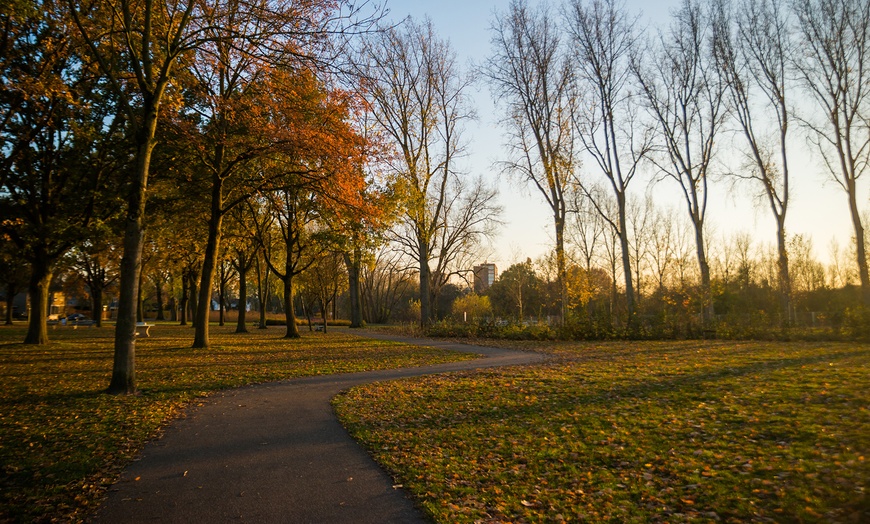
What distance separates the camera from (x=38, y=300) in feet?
66.4

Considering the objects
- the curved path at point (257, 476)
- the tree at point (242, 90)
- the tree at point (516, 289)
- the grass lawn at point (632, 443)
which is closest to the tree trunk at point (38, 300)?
the tree at point (242, 90)

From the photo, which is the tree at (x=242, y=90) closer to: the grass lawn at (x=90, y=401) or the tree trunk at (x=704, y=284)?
the grass lawn at (x=90, y=401)

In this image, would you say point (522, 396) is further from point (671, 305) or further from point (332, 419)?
point (671, 305)

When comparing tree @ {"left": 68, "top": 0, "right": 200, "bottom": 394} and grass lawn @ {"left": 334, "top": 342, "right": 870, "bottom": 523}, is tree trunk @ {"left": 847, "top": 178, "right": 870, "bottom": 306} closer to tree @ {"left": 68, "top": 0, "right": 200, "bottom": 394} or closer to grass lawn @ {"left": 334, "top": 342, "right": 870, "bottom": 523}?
grass lawn @ {"left": 334, "top": 342, "right": 870, "bottom": 523}

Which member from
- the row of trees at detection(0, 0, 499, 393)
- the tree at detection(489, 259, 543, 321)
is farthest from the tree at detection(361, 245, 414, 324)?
the row of trees at detection(0, 0, 499, 393)

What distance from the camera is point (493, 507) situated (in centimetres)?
461

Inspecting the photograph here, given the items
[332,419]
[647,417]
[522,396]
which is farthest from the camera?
[522,396]

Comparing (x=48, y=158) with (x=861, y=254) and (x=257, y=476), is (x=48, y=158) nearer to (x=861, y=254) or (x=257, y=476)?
(x=257, y=476)

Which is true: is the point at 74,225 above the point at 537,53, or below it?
below

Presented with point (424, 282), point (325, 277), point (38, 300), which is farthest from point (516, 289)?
point (38, 300)

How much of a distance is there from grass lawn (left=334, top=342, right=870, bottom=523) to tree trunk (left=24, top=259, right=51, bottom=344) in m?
16.6

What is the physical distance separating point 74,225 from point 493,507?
63.8ft

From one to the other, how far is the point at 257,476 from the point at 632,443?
443 centimetres

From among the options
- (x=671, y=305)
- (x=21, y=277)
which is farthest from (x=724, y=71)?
(x=21, y=277)
